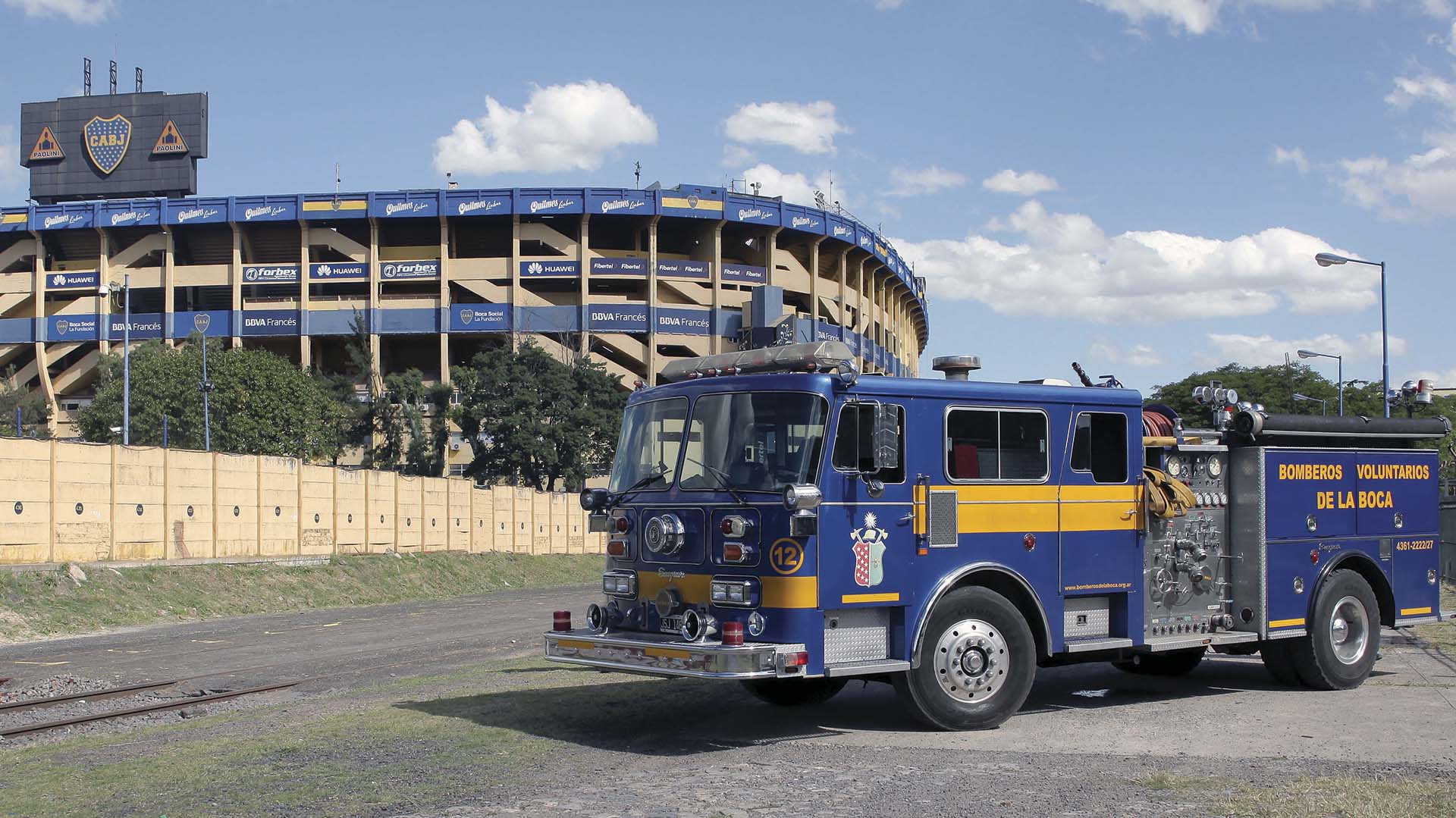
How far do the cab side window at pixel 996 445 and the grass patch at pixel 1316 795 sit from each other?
2.85 meters

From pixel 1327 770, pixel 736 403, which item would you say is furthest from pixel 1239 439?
pixel 736 403

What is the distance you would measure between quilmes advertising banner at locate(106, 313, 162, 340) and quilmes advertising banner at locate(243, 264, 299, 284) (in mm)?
6480

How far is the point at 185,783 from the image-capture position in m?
9.10

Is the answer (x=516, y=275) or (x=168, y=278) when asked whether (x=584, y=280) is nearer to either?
(x=516, y=275)

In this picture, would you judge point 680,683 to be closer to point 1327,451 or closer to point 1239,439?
point 1239,439

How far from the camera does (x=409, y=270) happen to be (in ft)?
274

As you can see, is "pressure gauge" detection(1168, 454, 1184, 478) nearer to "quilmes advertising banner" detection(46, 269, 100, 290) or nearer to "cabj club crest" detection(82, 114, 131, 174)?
"quilmes advertising banner" detection(46, 269, 100, 290)

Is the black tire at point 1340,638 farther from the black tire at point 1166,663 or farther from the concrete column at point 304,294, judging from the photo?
the concrete column at point 304,294

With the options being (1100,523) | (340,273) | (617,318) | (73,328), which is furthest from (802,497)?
(73,328)

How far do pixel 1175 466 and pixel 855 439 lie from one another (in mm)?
3978

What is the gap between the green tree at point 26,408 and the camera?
78.4 m

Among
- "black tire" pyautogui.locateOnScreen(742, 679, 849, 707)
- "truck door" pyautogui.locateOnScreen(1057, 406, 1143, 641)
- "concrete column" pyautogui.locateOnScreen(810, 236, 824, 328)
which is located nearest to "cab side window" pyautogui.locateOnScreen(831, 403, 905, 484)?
"truck door" pyautogui.locateOnScreen(1057, 406, 1143, 641)

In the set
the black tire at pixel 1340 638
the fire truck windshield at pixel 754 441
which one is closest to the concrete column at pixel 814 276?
the black tire at pixel 1340 638

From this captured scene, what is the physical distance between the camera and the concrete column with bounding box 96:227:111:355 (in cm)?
8412
